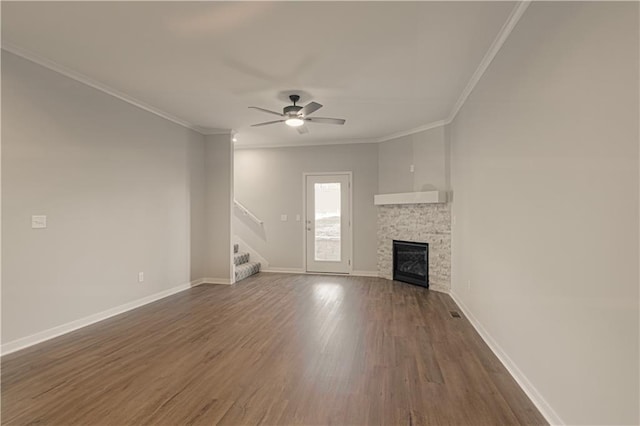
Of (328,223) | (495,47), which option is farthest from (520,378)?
(328,223)

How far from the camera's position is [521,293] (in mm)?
2408

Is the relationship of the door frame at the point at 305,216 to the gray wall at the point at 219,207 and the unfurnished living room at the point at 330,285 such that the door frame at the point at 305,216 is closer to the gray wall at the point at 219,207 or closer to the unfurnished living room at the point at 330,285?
the unfurnished living room at the point at 330,285

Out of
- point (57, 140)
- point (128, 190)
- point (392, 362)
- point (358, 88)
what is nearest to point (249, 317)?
point (392, 362)

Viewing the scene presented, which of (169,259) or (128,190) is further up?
(128,190)

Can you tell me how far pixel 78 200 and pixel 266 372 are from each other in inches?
113

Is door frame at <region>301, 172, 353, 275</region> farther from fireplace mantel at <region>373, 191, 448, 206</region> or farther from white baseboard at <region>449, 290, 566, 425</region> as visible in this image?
white baseboard at <region>449, 290, 566, 425</region>

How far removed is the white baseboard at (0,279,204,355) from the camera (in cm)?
299

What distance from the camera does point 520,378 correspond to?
242 centimetres

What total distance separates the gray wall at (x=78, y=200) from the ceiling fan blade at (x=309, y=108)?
2342 millimetres

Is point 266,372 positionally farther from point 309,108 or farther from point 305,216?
point 305,216

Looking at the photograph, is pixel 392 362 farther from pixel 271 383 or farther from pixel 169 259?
pixel 169 259

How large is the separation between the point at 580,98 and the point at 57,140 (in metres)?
4.46

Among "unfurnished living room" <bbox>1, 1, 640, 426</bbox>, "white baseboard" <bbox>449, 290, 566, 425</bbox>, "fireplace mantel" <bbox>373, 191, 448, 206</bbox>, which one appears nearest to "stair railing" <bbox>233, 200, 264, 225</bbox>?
"unfurnished living room" <bbox>1, 1, 640, 426</bbox>

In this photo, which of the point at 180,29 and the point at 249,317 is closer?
the point at 180,29
